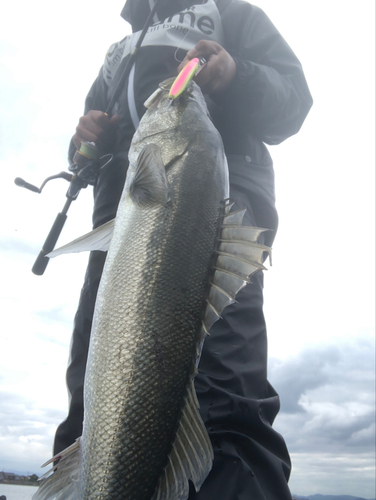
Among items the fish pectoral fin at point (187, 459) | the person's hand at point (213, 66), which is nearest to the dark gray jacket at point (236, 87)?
the person's hand at point (213, 66)

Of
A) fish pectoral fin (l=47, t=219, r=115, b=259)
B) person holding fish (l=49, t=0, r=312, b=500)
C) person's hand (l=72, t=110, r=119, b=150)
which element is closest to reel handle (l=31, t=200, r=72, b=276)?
person holding fish (l=49, t=0, r=312, b=500)

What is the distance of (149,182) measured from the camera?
162cm

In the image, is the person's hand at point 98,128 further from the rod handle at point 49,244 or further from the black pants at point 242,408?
the black pants at point 242,408

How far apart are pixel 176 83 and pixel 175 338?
1.34 m

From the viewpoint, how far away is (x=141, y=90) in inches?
112

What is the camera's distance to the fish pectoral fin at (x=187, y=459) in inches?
47.8

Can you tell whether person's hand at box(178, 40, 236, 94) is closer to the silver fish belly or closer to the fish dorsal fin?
the silver fish belly

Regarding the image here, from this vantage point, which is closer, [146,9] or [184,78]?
[184,78]

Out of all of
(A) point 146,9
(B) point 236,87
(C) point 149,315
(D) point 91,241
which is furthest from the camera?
(A) point 146,9

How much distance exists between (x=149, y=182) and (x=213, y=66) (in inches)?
43.1

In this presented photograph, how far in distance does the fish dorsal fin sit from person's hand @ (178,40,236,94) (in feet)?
3.68

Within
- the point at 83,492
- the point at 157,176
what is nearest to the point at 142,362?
the point at 83,492

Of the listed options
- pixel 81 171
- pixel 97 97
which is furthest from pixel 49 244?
pixel 97 97

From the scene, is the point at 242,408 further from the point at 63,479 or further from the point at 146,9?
the point at 146,9
